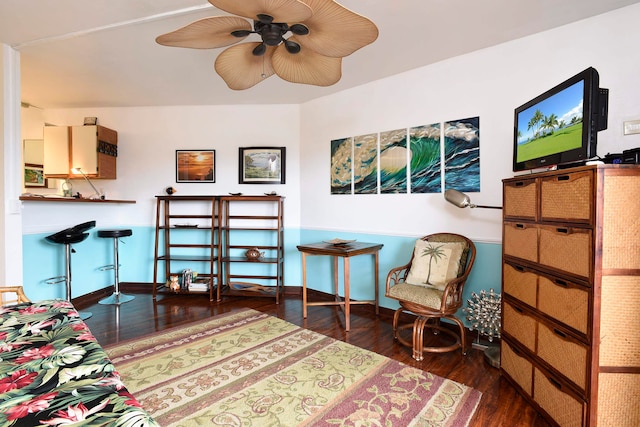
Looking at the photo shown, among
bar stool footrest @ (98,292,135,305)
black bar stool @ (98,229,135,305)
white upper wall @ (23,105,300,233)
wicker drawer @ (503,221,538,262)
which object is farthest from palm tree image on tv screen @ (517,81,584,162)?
bar stool footrest @ (98,292,135,305)

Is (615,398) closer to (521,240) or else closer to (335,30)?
(521,240)

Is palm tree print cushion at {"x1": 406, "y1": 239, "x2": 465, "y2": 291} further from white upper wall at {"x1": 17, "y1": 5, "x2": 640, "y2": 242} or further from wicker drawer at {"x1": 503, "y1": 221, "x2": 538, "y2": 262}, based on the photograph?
wicker drawer at {"x1": 503, "y1": 221, "x2": 538, "y2": 262}

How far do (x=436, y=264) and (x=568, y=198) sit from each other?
1307mm

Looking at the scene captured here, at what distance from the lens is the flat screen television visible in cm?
154

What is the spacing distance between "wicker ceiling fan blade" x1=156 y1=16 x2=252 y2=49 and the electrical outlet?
2.59 metres

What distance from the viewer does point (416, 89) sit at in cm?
320

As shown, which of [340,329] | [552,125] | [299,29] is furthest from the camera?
[340,329]

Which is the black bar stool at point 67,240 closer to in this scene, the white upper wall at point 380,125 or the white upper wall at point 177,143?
the white upper wall at point 380,125

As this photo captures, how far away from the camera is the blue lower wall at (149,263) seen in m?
2.83

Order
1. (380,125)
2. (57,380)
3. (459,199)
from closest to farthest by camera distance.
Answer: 1. (57,380)
2. (459,199)
3. (380,125)

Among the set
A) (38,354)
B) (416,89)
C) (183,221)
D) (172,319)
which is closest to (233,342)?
(172,319)

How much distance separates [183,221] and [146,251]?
0.70m

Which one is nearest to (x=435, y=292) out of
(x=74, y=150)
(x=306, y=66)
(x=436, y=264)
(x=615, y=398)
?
(x=436, y=264)

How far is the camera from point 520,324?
1948 mm
